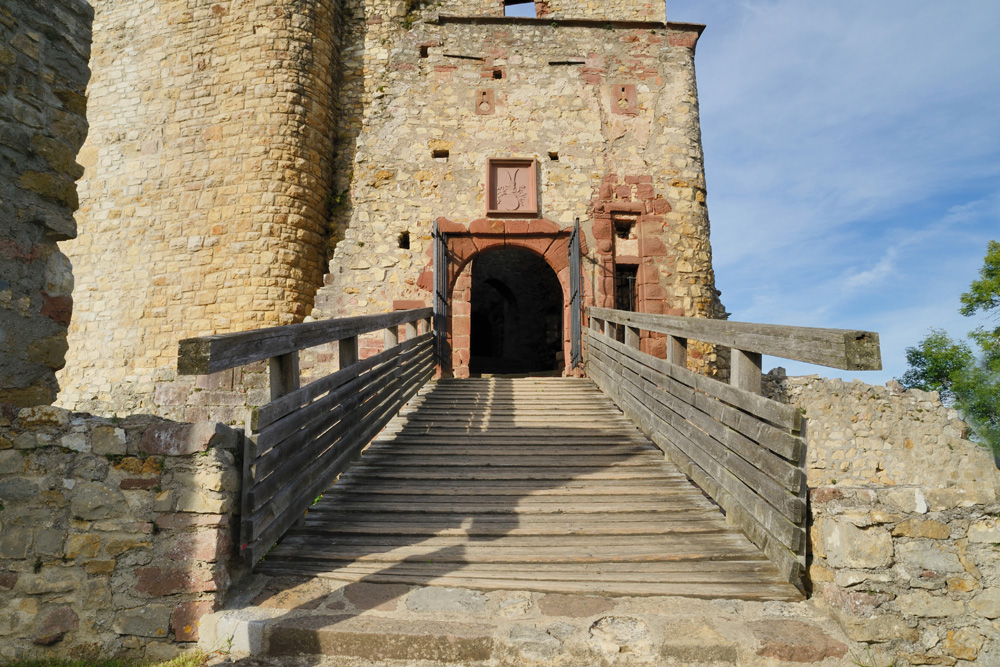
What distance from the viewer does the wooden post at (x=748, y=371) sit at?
3.15m

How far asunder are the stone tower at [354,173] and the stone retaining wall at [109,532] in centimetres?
644

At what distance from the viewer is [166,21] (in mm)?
10203

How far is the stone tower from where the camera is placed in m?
9.30

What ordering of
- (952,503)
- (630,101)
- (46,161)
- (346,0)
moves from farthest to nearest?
(346,0), (630,101), (46,161), (952,503)

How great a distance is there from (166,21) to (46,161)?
30.0 ft

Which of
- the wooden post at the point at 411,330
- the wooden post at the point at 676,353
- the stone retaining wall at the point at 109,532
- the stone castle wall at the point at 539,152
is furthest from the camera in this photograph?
the stone castle wall at the point at 539,152

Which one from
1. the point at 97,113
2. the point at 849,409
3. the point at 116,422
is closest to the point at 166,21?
the point at 97,113

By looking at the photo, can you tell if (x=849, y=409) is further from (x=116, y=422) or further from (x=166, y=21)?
(x=166, y=21)

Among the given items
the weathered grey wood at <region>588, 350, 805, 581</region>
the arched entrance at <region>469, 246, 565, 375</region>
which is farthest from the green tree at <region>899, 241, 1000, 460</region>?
the weathered grey wood at <region>588, 350, 805, 581</region>

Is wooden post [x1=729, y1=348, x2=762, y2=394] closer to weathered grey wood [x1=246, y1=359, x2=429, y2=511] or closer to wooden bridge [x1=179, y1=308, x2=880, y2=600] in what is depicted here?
wooden bridge [x1=179, y1=308, x2=880, y2=600]

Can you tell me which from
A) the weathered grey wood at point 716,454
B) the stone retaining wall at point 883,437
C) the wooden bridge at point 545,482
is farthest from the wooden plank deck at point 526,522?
the stone retaining wall at point 883,437

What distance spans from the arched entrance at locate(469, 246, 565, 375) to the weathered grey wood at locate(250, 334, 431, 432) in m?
10.2

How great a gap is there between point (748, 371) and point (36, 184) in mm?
3971

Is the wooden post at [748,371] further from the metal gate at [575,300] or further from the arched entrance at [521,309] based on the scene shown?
the arched entrance at [521,309]
